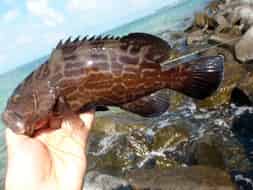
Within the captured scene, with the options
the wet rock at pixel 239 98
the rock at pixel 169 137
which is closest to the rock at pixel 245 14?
the wet rock at pixel 239 98

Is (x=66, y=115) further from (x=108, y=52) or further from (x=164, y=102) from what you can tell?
(x=164, y=102)

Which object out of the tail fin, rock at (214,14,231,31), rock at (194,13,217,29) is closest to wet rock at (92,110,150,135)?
the tail fin

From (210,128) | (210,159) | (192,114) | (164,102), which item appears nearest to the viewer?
(164,102)

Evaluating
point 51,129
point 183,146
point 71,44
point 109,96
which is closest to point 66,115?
point 51,129

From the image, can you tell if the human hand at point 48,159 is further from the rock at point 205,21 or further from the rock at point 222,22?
the rock at point 205,21

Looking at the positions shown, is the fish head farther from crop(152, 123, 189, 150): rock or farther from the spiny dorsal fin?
crop(152, 123, 189, 150): rock

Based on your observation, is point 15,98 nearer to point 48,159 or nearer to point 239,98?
point 48,159

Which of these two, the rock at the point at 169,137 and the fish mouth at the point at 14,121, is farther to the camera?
the rock at the point at 169,137
